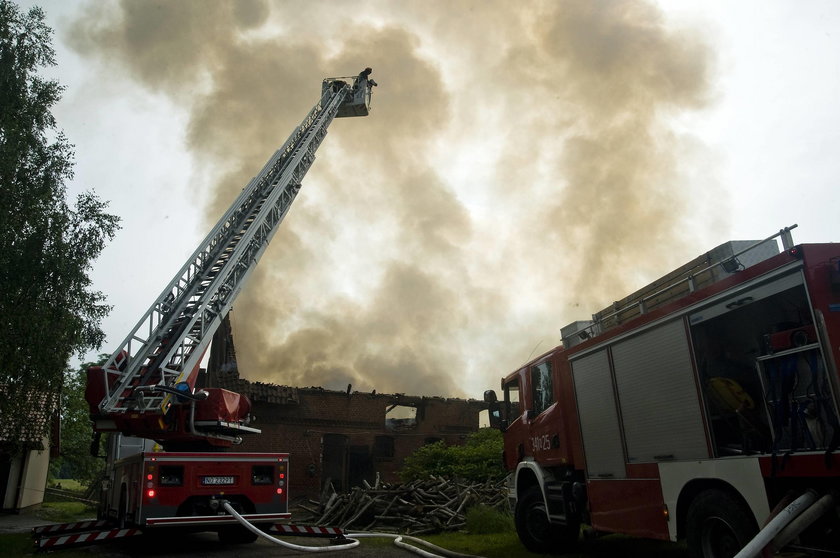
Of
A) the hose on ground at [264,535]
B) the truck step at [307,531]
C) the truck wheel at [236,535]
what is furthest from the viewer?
the truck wheel at [236,535]

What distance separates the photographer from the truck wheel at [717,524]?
15.2ft

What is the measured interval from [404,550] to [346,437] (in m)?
15.9

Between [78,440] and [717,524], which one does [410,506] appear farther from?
[78,440]

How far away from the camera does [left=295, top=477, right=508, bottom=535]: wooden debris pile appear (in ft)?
39.4

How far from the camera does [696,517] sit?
505cm

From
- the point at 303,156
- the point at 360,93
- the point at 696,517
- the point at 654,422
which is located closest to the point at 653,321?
the point at 654,422

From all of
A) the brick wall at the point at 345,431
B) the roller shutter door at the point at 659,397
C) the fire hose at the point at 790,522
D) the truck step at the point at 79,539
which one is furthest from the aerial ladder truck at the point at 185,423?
the brick wall at the point at 345,431

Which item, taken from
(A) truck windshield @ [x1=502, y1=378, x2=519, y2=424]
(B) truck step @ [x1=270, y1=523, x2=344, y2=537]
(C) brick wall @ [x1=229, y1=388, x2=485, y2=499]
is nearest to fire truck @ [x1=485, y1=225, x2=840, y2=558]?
(A) truck windshield @ [x1=502, y1=378, x2=519, y2=424]

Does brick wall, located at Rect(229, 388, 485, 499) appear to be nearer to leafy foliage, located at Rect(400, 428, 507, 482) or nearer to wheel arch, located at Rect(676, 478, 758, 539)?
leafy foliage, located at Rect(400, 428, 507, 482)

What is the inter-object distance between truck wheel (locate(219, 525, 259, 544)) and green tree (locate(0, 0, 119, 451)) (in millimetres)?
4860

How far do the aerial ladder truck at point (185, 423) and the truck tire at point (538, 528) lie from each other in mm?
3462

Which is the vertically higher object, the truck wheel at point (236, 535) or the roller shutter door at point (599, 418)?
the roller shutter door at point (599, 418)

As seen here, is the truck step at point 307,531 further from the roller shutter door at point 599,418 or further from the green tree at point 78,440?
the green tree at point 78,440

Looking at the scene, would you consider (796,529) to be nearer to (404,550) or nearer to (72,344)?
(404,550)
